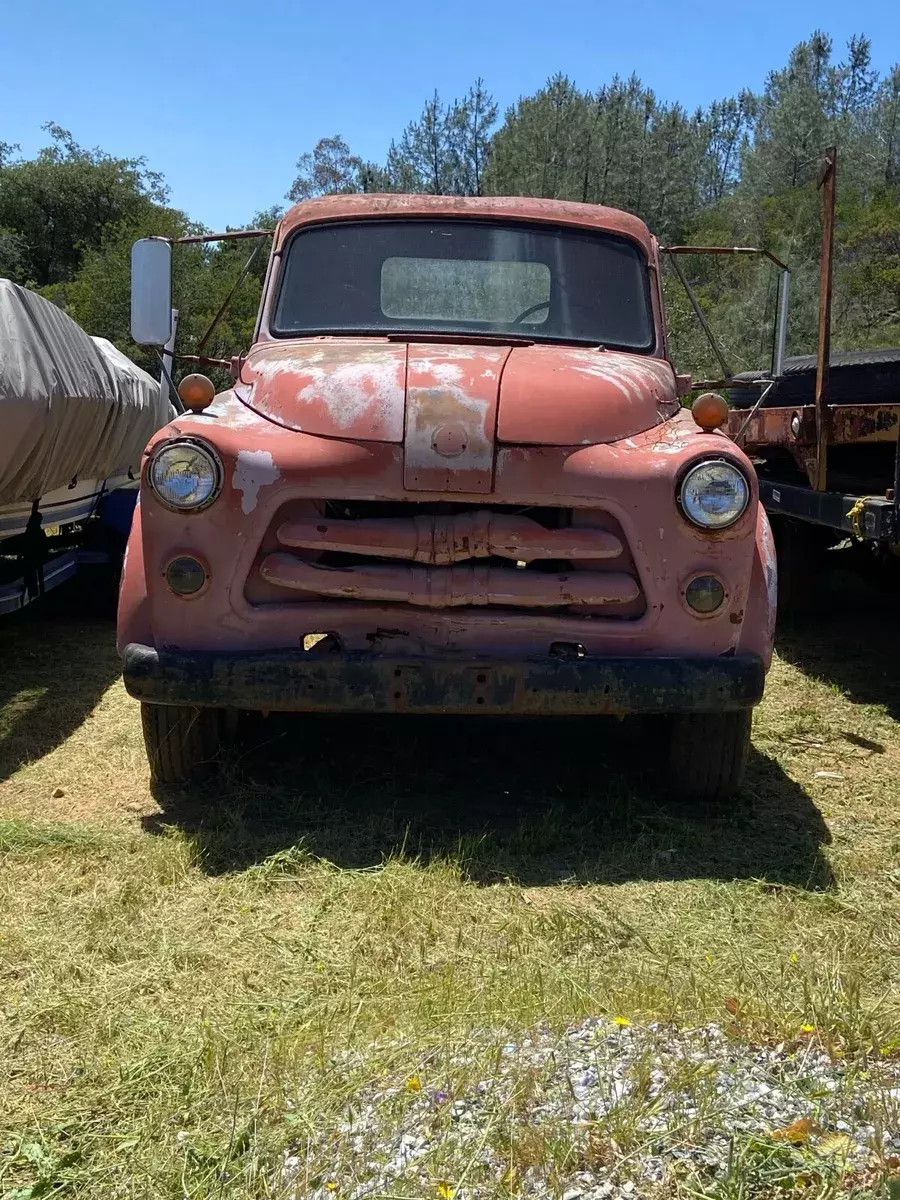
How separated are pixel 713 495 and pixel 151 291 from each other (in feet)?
8.94

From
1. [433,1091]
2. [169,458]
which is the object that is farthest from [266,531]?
[433,1091]

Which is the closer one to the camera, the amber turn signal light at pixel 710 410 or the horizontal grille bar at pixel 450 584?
the horizontal grille bar at pixel 450 584

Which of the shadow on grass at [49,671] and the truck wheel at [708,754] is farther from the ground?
the truck wheel at [708,754]

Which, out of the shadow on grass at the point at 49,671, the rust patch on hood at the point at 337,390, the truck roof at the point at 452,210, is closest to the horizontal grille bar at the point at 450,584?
the rust patch on hood at the point at 337,390

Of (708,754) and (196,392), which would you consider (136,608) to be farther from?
(708,754)

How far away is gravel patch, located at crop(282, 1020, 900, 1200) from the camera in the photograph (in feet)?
6.64

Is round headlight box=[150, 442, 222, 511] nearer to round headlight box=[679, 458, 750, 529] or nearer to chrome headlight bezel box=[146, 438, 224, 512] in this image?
chrome headlight bezel box=[146, 438, 224, 512]

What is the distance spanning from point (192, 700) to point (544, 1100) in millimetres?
1894

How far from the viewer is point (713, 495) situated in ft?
11.9

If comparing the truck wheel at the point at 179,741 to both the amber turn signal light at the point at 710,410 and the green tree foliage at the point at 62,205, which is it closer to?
the amber turn signal light at the point at 710,410

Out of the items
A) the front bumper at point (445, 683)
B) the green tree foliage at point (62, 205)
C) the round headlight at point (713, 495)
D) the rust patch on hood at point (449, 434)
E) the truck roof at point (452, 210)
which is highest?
the green tree foliage at point (62, 205)

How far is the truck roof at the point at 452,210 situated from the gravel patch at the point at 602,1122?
3.70 metres

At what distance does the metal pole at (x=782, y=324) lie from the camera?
17.6 ft

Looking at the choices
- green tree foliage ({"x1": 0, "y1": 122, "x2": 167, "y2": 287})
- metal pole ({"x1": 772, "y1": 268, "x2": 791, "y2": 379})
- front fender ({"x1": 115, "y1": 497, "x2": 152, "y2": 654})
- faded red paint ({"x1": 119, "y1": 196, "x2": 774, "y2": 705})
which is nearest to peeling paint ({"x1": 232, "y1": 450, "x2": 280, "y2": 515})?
faded red paint ({"x1": 119, "y1": 196, "x2": 774, "y2": 705})
